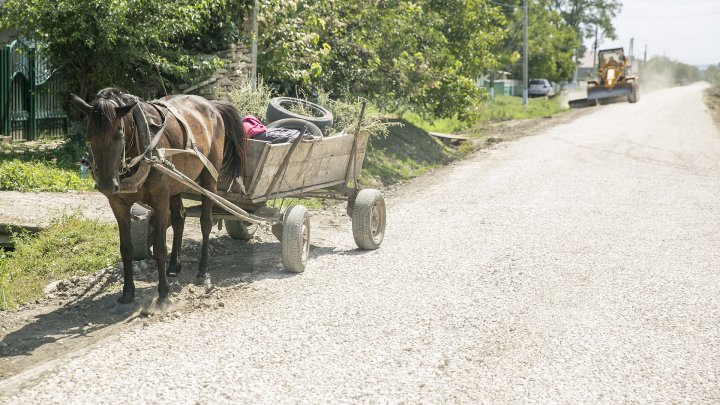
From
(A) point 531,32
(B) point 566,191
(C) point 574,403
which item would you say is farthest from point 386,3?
(A) point 531,32

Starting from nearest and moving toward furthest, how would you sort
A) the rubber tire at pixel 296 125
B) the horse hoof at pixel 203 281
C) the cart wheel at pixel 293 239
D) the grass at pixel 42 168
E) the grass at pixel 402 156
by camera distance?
the horse hoof at pixel 203 281 → the cart wheel at pixel 293 239 → the rubber tire at pixel 296 125 → the grass at pixel 42 168 → the grass at pixel 402 156

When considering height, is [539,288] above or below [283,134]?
below

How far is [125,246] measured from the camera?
284 inches

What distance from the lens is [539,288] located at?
26.9ft

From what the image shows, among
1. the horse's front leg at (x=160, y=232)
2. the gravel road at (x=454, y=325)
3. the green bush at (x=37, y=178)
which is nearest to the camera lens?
the gravel road at (x=454, y=325)

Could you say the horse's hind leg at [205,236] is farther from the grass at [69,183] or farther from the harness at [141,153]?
the harness at [141,153]

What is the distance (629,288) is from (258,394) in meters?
4.45

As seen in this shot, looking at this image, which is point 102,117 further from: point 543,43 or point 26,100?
point 543,43

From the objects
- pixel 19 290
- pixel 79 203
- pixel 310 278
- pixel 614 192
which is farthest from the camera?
pixel 614 192

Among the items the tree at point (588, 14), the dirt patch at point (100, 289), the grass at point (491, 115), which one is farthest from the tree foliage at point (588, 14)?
the dirt patch at point (100, 289)

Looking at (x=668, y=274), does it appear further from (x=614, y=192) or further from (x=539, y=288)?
(x=614, y=192)

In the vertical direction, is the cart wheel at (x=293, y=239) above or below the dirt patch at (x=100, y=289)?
above

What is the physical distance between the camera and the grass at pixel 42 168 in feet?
39.0

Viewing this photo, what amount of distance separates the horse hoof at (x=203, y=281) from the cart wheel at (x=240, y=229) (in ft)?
6.49
